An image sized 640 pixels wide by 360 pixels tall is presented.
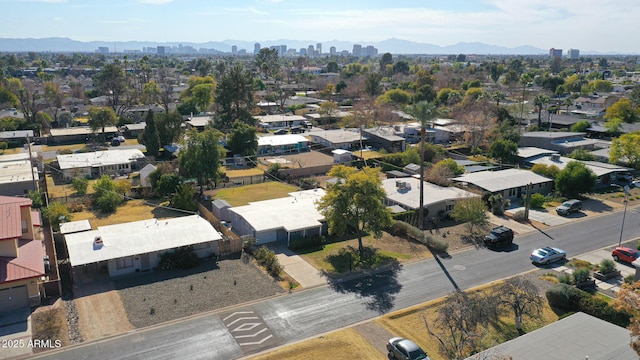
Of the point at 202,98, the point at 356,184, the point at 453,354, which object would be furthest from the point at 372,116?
the point at 453,354

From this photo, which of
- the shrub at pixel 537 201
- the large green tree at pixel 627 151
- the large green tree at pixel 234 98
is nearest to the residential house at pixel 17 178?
the large green tree at pixel 234 98

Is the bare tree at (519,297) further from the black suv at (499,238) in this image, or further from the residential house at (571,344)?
the black suv at (499,238)

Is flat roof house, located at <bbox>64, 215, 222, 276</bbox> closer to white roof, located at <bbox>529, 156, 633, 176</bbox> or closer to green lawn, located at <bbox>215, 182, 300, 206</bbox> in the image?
green lawn, located at <bbox>215, 182, 300, 206</bbox>

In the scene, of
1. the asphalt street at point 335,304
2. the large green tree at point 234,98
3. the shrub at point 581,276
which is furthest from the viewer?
the large green tree at point 234,98

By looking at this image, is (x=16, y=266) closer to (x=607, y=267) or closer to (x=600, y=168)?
(x=607, y=267)

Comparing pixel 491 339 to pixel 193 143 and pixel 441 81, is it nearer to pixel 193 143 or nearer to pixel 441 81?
pixel 193 143
